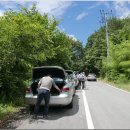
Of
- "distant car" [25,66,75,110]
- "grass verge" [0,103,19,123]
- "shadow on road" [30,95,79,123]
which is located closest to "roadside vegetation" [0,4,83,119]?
"grass verge" [0,103,19,123]

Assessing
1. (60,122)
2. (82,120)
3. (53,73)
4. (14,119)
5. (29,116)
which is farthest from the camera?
(53,73)

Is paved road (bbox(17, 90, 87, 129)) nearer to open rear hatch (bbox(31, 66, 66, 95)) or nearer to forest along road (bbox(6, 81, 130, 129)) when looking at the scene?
forest along road (bbox(6, 81, 130, 129))

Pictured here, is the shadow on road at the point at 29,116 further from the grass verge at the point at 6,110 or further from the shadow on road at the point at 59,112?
the grass verge at the point at 6,110

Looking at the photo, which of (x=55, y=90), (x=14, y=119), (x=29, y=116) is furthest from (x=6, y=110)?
(x=55, y=90)

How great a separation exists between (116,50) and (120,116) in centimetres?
3839

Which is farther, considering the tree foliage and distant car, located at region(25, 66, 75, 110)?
the tree foliage

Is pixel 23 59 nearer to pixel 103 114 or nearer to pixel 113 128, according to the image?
pixel 103 114

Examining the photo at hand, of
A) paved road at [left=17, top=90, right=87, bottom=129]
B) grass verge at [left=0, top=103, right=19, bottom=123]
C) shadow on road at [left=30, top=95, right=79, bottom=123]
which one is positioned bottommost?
paved road at [left=17, top=90, right=87, bottom=129]

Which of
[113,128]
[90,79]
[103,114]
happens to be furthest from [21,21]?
[90,79]

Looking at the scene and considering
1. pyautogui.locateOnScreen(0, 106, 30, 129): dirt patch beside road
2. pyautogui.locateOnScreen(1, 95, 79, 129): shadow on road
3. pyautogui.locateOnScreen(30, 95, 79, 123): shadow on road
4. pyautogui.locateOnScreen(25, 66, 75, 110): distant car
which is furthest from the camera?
pyautogui.locateOnScreen(25, 66, 75, 110): distant car

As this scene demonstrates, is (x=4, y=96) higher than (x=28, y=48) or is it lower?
lower

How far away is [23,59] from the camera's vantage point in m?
17.3

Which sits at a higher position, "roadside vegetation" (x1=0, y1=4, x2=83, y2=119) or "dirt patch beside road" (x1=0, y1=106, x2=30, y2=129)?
"roadside vegetation" (x1=0, y1=4, x2=83, y2=119)

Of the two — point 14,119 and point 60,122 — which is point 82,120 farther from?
point 14,119
